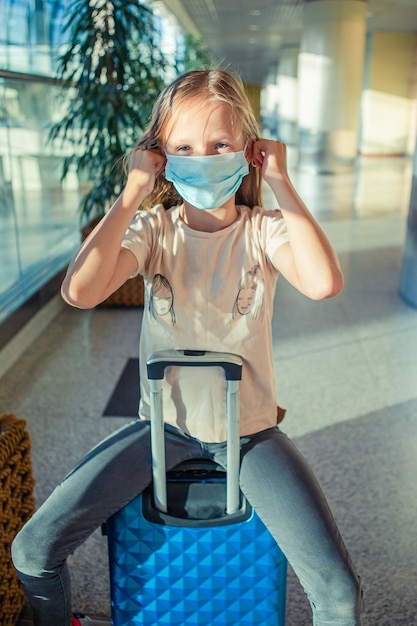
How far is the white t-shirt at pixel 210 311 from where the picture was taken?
1.31m

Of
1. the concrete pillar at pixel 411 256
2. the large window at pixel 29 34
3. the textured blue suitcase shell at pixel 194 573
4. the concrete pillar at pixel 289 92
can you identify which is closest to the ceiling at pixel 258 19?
the concrete pillar at pixel 289 92

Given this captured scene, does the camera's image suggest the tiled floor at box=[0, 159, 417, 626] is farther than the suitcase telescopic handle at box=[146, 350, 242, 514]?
Yes

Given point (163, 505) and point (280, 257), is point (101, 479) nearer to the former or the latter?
point (163, 505)

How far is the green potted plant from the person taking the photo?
3.66 meters

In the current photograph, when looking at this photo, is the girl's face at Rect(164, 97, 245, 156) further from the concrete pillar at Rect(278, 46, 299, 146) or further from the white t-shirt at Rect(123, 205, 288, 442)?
the concrete pillar at Rect(278, 46, 299, 146)

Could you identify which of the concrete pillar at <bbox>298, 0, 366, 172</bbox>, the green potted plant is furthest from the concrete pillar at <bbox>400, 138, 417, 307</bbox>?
the concrete pillar at <bbox>298, 0, 366, 172</bbox>

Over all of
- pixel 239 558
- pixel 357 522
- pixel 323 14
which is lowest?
pixel 357 522

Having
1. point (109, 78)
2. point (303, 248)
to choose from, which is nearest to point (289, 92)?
point (109, 78)

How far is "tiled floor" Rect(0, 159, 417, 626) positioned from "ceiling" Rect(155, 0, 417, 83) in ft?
22.3

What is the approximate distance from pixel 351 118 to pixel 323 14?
2.12 metres

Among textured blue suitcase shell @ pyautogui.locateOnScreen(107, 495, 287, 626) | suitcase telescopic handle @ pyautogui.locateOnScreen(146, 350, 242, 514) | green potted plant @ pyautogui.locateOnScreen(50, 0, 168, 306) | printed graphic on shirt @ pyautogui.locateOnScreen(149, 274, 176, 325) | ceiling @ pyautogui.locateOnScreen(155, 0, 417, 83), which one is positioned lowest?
textured blue suitcase shell @ pyautogui.locateOnScreen(107, 495, 287, 626)

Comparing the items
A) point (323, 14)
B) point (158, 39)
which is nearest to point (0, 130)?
point (158, 39)

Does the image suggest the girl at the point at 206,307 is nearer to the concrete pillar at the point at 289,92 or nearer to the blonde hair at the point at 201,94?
the blonde hair at the point at 201,94

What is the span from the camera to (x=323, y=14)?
12836 millimetres
